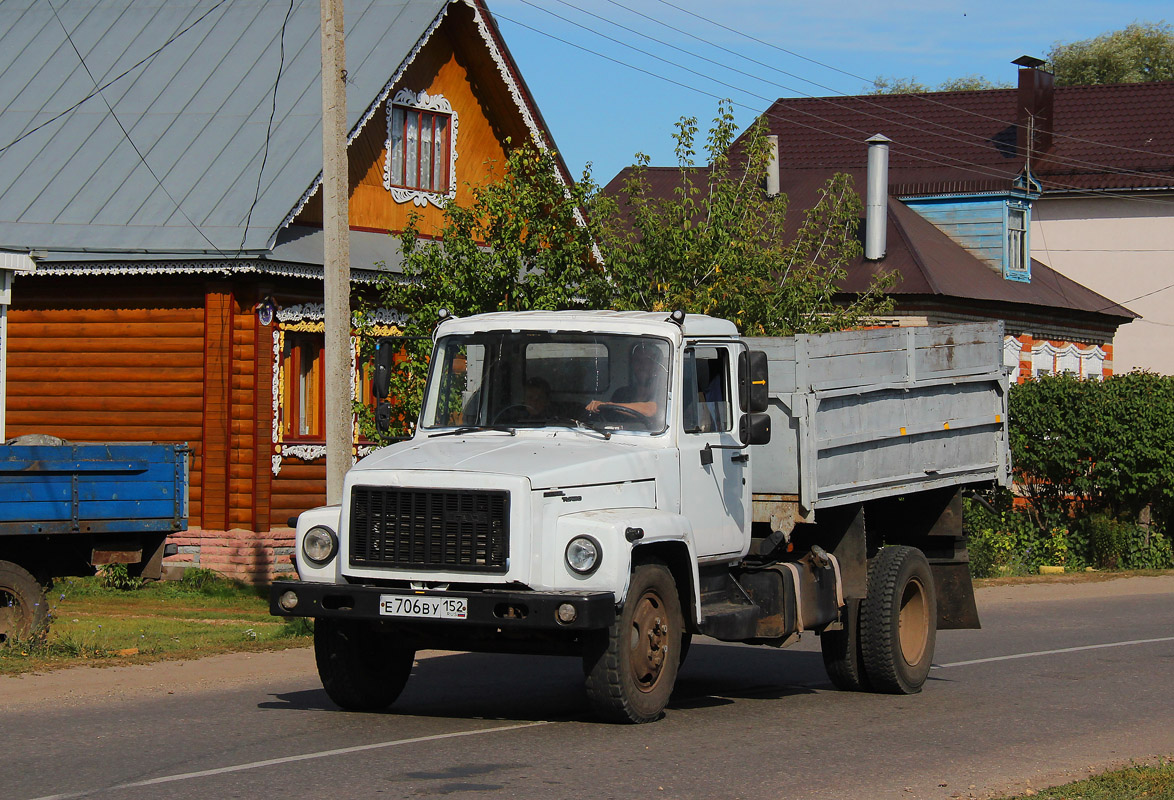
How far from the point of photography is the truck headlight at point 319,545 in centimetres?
952

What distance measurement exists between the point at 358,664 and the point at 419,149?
1419cm

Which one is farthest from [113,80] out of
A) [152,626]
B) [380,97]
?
[152,626]

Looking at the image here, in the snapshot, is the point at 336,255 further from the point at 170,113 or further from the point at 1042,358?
the point at 1042,358

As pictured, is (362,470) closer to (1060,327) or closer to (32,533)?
(32,533)

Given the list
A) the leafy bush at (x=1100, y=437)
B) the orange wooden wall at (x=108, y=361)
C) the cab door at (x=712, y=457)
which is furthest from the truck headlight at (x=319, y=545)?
the leafy bush at (x=1100, y=437)

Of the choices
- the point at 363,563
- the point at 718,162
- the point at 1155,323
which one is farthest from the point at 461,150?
the point at 1155,323

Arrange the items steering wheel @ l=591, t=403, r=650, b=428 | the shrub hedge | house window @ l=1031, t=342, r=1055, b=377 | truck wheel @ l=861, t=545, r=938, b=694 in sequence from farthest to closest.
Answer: house window @ l=1031, t=342, r=1055, b=377 → the shrub hedge → truck wheel @ l=861, t=545, r=938, b=694 → steering wheel @ l=591, t=403, r=650, b=428

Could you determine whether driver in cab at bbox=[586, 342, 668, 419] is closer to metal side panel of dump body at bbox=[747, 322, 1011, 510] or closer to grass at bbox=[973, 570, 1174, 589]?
metal side panel of dump body at bbox=[747, 322, 1011, 510]

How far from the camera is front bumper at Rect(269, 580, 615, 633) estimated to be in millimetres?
8789

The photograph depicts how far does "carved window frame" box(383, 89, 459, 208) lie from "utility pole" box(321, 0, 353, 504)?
6487mm

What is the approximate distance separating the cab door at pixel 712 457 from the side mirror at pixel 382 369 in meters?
1.97

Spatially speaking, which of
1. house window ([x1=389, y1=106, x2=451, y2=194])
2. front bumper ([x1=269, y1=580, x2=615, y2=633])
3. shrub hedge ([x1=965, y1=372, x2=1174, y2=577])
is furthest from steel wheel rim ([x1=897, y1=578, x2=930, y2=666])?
shrub hedge ([x1=965, y1=372, x2=1174, y2=577])

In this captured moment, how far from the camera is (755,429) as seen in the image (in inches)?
408

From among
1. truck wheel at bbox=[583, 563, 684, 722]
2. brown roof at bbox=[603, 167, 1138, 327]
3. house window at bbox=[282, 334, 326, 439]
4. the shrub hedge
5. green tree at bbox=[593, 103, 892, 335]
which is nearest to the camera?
truck wheel at bbox=[583, 563, 684, 722]
